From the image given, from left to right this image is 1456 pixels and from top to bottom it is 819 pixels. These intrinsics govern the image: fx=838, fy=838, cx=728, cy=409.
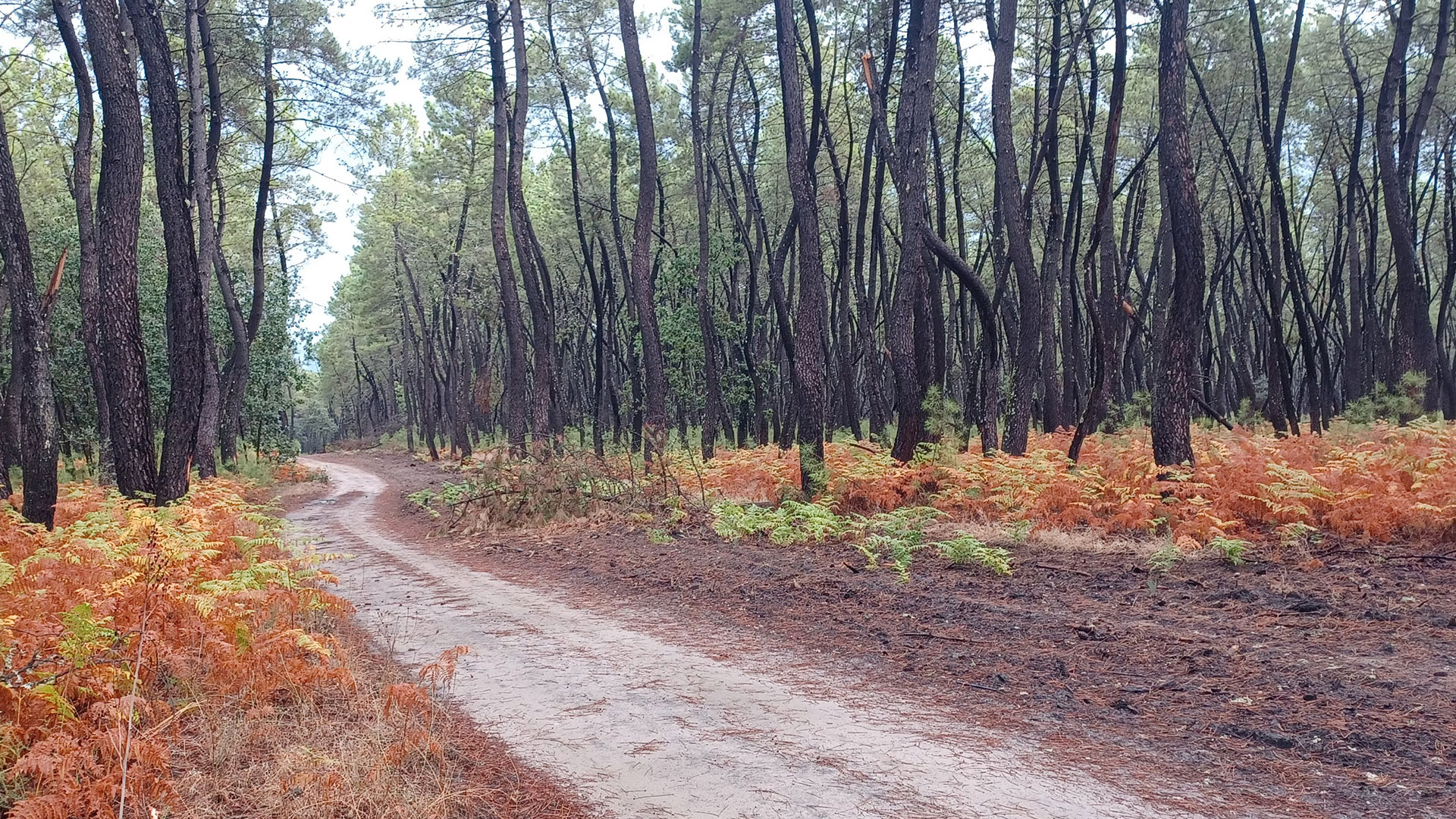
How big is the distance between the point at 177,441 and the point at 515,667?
8.84m

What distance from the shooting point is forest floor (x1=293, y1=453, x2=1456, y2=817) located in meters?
3.67

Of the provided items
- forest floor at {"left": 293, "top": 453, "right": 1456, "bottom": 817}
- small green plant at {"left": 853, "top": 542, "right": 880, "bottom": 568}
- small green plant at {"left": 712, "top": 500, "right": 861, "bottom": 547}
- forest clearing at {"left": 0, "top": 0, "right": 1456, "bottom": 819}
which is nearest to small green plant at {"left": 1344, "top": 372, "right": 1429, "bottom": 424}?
forest clearing at {"left": 0, "top": 0, "right": 1456, "bottom": 819}

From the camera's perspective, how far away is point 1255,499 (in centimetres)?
872

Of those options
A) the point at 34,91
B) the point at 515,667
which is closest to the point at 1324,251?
the point at 515,667

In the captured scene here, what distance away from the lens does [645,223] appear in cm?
1691

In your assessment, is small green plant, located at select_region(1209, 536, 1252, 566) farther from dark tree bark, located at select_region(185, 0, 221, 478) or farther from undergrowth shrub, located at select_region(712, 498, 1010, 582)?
dark tree bark, located at select_region(185, 0, 221, 478)

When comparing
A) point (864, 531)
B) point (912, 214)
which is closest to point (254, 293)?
point (912, 214)

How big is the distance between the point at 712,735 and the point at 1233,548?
214 inches

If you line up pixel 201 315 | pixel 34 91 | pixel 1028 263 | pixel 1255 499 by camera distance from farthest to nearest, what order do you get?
pixel 34 91
pixel 1028 263
pixel 201 315
pixel 1255 499

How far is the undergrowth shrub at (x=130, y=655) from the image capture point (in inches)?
135

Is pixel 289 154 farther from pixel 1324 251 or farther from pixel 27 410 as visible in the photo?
pixel 1324 251

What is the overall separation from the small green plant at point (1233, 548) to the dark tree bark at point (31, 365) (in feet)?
40.9

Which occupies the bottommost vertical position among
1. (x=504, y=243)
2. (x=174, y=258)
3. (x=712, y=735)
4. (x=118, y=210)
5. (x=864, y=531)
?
(x=712, y=735)

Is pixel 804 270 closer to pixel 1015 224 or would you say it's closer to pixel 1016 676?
pixel 1015 224
